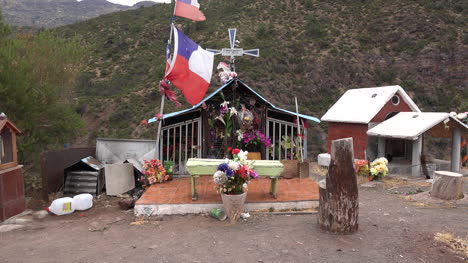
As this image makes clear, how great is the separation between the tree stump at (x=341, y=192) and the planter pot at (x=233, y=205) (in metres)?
1.50

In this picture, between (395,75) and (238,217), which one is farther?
(395,75)

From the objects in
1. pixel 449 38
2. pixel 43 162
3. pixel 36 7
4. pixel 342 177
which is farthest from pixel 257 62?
pixel 36 7

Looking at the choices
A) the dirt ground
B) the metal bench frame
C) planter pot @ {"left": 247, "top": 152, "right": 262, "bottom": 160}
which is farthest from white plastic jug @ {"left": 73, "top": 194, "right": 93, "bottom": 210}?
planter pot @ {"left": 247, "top": 152, "right": 262, "bottom": 160}

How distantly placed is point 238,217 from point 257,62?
22.4 meters

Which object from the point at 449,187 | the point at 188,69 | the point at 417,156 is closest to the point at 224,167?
the point at 188,69

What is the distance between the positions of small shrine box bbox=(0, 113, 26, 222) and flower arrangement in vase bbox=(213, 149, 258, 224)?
13.8ft

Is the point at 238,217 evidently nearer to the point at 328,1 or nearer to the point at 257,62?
the point at 257,62

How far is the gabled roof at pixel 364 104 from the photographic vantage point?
13898 mm

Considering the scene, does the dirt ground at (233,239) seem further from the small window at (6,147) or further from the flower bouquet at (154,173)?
the small window at (6,147)

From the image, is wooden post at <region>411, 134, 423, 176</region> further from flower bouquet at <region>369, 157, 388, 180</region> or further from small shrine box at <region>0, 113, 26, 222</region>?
small shrine box at <region>0, 113, 26, 222</region>

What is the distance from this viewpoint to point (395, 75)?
91.2 feet

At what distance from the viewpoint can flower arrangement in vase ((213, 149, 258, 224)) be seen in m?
5.80

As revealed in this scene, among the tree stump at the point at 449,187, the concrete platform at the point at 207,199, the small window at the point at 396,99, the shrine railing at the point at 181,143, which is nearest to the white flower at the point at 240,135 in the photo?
the shrine railing at the point at 181,143

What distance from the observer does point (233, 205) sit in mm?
5914
